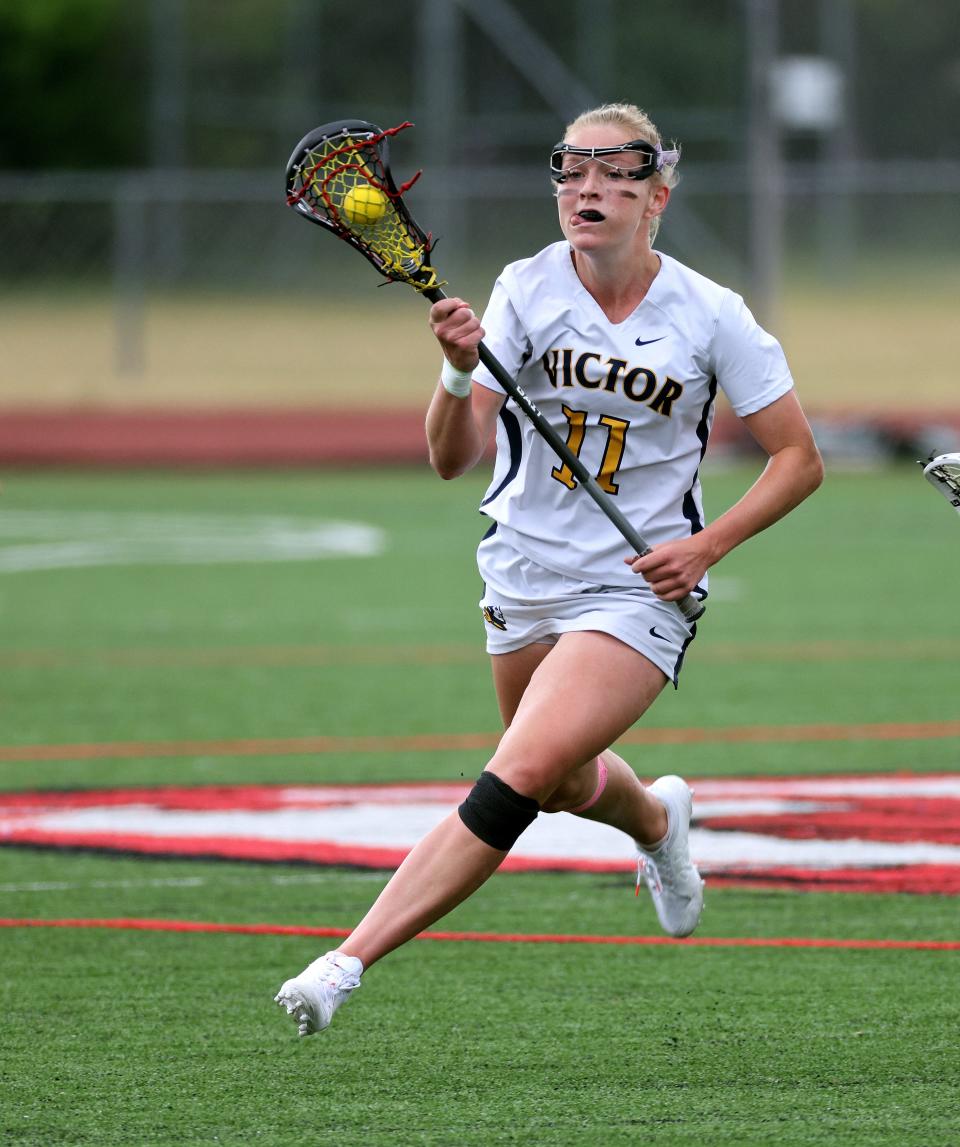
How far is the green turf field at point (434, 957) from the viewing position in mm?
4453

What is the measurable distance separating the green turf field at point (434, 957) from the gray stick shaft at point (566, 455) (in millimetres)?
1143

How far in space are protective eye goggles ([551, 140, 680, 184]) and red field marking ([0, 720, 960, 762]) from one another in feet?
14.2

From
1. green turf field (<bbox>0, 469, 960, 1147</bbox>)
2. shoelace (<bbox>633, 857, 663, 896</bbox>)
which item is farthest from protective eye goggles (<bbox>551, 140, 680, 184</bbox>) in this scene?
green turf field (<bbox>0, 469, 960, 1147</bbox>)

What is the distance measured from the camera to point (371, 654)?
39.5 ft

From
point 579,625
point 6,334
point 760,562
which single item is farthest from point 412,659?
point 6,334

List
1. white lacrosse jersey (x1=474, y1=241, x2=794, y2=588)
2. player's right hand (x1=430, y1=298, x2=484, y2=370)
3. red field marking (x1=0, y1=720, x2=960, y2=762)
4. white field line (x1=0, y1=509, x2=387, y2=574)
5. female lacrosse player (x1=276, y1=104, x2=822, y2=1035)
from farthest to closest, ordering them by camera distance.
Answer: white field line (x1=0, y1=509, x2=387, y2=574)
red field marking (x1=0, y1=720, x2=960, y2=762)
white lacrosse jersey (x1=474, y1=241, x2=794, y2=588)
female lacrosse player (x1=276, y1=104, x2=822, y2=1035)
player's right hand (x1=430, y1=298, x2=484, y2=370)

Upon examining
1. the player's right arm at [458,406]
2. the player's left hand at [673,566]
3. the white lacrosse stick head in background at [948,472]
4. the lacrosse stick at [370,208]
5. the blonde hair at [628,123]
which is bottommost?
the player's left hand at [673,566]

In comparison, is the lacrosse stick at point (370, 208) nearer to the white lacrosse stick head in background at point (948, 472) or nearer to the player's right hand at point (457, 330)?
the player's right hand at point (457, 330)

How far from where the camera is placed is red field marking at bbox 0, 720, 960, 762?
9.09 meters

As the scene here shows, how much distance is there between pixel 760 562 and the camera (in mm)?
16578

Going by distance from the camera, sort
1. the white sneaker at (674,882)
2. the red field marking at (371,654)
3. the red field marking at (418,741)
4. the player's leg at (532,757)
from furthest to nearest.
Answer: the red field marking at (371,654)
the red field marking at (418,741)
the white sneaker at (674,882)
the player's leg at (532,757)

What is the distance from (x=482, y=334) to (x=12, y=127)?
2825 cm

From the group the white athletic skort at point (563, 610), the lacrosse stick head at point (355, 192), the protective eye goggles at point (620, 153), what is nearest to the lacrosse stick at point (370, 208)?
the lacrosse stick head at point (355, 192)

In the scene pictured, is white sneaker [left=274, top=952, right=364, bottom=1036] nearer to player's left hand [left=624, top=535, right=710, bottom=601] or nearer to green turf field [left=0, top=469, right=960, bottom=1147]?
green turf field [left=0, top=469, right=960, bottom=1147]
